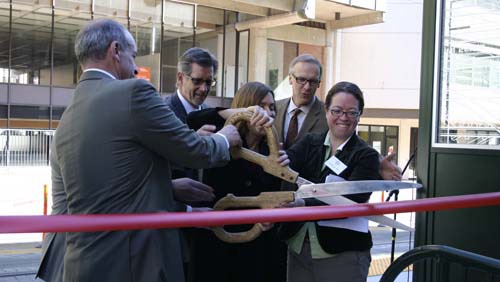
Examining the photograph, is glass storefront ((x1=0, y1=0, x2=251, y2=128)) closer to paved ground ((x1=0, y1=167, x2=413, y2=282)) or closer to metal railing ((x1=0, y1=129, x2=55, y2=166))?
metal railing ((x1=0, y1=129, x2=55, y2=166))

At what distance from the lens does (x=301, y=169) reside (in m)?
2.80

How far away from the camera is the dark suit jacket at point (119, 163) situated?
2008mm

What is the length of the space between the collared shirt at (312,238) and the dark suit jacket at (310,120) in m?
0.47

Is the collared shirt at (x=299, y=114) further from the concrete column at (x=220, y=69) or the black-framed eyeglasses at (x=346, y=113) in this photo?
the concrete column at (x=220, y=69)

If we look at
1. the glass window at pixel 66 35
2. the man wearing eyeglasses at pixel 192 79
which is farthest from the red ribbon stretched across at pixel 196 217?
the glass window at pixel 66 35

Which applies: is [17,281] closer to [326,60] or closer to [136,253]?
[136,253]

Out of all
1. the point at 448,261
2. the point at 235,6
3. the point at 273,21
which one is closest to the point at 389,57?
the point at 273,21

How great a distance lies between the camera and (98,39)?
84.7 inches

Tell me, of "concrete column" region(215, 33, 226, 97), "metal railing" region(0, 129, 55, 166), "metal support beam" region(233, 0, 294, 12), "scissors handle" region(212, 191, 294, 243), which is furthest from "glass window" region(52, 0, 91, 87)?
"scissors handle" region(212, 191, 294, 243)

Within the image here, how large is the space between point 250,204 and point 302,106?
1.11 meters

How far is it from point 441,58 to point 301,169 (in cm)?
170

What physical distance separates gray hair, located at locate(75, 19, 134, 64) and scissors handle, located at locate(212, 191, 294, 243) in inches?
33.2

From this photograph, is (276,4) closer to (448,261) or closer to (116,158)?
(448,261)

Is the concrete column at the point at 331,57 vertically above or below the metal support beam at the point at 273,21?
below
